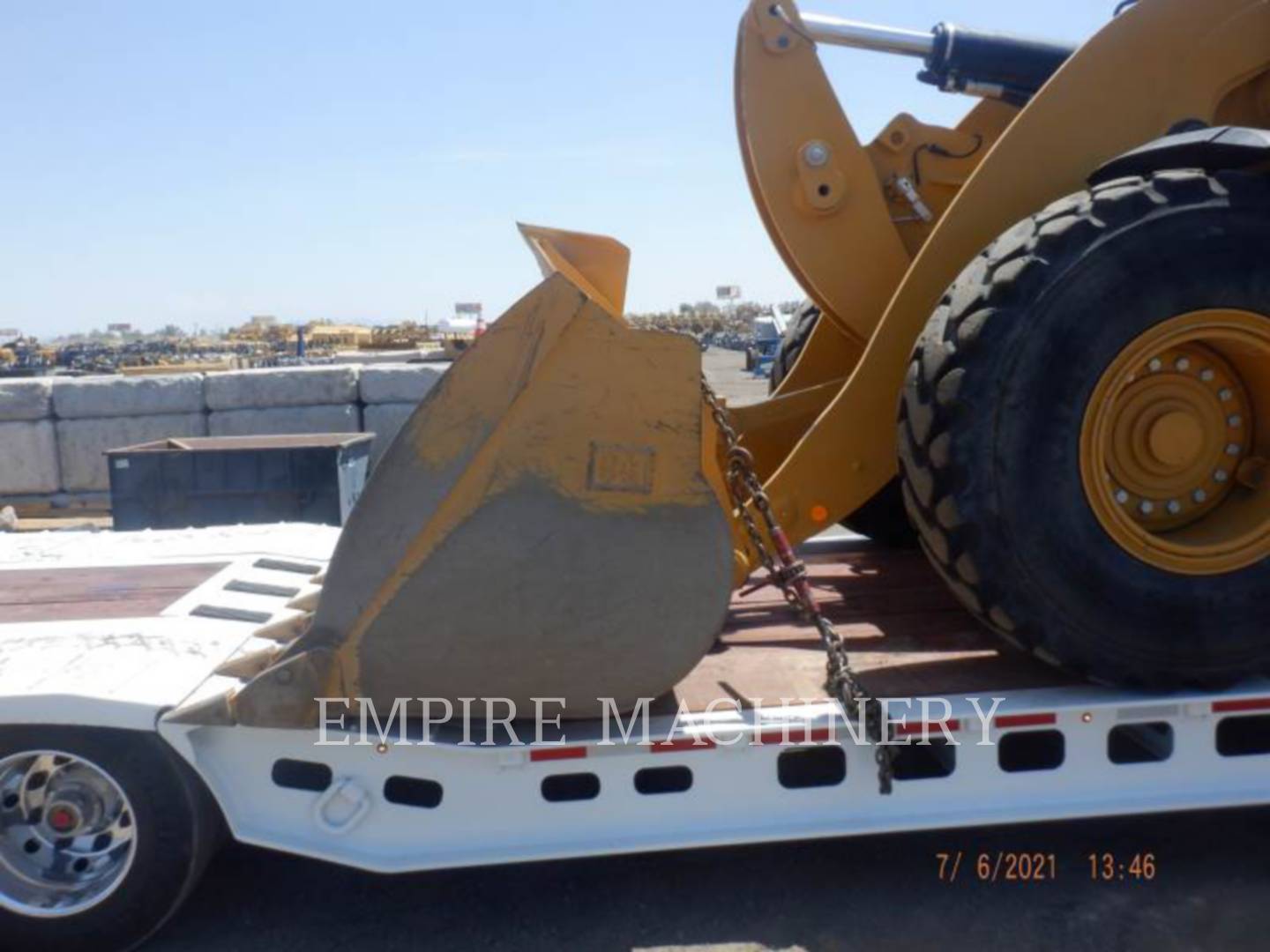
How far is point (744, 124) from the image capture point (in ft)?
15.1

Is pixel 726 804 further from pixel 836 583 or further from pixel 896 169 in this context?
pixel 896 169

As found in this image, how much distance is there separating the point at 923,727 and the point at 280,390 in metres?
10.1

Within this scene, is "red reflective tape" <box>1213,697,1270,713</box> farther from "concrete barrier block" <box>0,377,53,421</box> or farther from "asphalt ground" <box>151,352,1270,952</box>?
"concrete barrier block" <box>0,377,53,421</box>

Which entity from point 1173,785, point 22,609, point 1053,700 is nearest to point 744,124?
point 1053,700

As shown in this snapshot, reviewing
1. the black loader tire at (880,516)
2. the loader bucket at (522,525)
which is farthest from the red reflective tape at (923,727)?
the black loader tire at (880,516)

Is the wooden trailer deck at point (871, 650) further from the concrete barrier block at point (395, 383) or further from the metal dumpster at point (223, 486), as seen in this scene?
the concrete barrier block at point (395, 383)

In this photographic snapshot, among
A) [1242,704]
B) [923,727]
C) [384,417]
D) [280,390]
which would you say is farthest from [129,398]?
[1242,704]

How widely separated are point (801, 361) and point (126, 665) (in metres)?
3.24

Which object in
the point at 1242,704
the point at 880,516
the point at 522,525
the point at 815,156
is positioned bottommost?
the point at 1242,704

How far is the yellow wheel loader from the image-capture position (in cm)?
329

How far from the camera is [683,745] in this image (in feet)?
11.1

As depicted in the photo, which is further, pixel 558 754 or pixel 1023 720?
pixel 1023 720

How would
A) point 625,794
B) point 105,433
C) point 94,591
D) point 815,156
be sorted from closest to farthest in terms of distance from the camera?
point 625,794 → point 94,591 → point 815,156 → point 105,433
